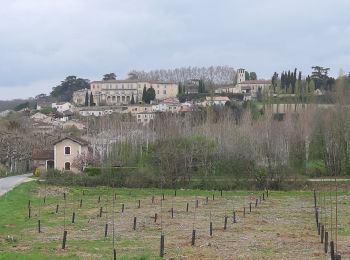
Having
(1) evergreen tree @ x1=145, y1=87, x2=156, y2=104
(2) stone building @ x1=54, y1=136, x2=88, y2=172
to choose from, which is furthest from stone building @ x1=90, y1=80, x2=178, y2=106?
(2) stone building @ x1=54, y1=136, x2=88, y2=172

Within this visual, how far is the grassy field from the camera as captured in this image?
1859 centimetres

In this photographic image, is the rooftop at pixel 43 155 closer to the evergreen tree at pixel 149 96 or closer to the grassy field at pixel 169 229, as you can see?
the grassy field at pixel 169 229

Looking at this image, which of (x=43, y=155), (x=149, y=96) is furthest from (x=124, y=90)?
(x=43, y=155)

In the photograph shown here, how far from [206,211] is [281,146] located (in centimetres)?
2665

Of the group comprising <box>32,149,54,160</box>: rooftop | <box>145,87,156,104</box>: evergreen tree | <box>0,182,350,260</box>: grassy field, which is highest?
<box>145,87,156,104</box>: evergreen tree

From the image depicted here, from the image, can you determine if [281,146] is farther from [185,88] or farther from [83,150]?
[185,88]

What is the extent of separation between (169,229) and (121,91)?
143 meters

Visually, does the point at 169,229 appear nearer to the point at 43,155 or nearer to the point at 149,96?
the point at 43,155

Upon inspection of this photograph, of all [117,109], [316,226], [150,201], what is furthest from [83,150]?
[117,109]

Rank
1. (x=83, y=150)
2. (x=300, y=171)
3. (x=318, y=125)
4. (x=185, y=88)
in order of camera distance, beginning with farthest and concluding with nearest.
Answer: (x=185, y=88) < (x=83, y=150) < (x=318, y=125) < (x=300, y=171)

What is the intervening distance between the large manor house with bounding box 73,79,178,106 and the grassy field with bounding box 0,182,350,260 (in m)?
125

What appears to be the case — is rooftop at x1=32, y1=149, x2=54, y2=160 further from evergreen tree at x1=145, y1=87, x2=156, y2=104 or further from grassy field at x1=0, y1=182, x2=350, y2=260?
evergreen tree at x1=145, y1=87, x2=156, y2=104

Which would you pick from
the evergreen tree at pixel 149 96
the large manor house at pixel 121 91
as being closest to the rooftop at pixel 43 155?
the evergreen tree at pixel 149 96

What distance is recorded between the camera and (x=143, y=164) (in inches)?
2243
